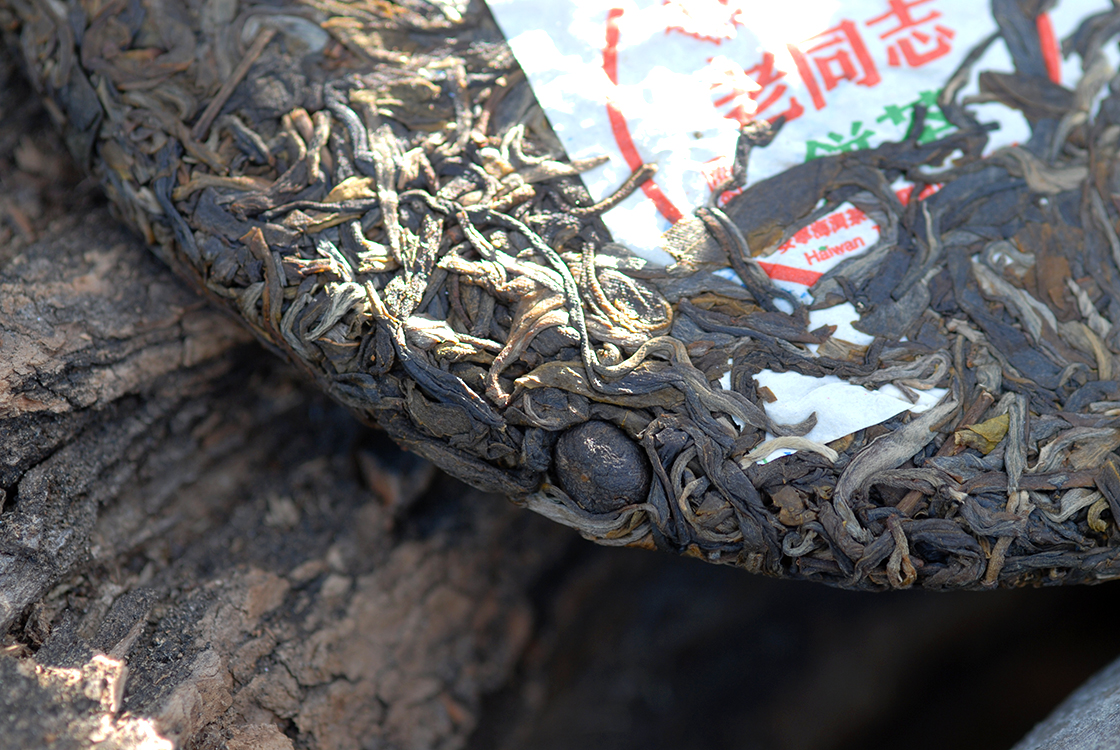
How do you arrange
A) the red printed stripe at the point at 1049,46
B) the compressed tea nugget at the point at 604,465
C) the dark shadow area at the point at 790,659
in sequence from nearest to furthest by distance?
1. the compressed tea nugget at the point at 604,465
2. the red printed stripe at the point at 1049,46
3. the dark shadow area at the point at 790,659

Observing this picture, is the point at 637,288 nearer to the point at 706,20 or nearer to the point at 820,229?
the point at 820,229

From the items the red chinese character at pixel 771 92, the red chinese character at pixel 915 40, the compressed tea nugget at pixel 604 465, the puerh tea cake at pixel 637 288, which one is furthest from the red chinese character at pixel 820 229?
the compressed tea nugget at pixel 604 465

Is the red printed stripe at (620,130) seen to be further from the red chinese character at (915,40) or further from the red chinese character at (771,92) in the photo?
the red chinese character at (915,40)

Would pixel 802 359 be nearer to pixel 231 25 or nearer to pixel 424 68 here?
pixel 424 68

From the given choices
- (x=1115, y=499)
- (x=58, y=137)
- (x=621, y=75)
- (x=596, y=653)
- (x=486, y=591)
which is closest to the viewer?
(x=1115, y=499)

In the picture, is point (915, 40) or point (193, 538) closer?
point (915, 40)

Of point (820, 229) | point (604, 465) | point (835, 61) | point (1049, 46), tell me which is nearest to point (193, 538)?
point (604, 465)

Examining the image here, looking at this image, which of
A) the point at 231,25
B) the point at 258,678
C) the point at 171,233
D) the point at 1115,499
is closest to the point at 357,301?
the point at 171,233
